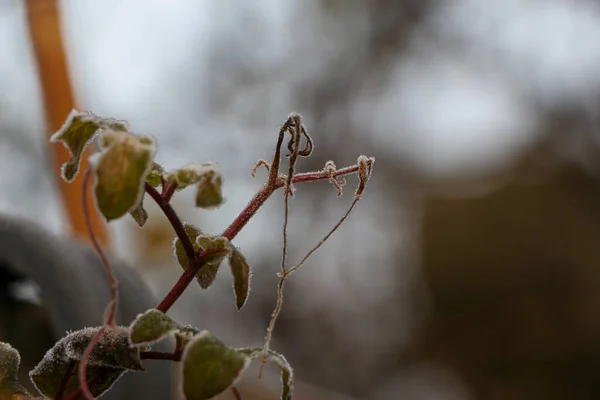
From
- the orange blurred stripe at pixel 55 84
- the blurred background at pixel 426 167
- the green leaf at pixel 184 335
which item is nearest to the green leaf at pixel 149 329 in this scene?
the green leaf at pixel 184 335

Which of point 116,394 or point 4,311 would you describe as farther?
point 4,311

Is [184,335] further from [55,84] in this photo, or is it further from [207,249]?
[55,84]

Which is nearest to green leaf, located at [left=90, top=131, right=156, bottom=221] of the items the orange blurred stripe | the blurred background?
the orange blurred stripe

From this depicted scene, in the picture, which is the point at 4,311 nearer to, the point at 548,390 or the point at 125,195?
the point at 125,195

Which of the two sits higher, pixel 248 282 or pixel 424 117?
pixel 424 117

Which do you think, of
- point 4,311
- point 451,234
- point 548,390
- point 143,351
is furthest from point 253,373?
point 451,234

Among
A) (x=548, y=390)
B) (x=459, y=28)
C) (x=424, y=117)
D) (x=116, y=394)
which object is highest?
(x=459, y=28)
